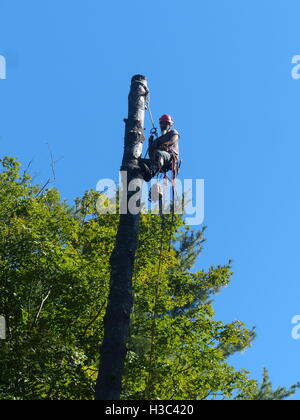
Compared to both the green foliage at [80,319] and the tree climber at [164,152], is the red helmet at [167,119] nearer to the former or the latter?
the tree climber at [164,152]

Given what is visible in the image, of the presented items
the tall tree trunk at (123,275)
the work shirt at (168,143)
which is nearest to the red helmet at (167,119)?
the work shirt at (168,143)

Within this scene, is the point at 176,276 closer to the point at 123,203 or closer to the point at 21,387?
the point at 21,387

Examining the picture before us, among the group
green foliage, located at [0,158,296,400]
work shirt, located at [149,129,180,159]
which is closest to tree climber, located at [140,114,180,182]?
work shirt, located at [149,129,180,159]

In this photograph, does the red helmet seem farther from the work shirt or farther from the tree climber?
the work shirt

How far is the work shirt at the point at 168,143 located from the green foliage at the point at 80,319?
4600mm

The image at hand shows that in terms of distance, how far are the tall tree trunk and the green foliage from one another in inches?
201

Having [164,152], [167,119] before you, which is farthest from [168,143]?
[167,119]

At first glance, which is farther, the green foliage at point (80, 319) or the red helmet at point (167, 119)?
the green foliage at point (80, 319)

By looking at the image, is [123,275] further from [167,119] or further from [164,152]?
[167,119]

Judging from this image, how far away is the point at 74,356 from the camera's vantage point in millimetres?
11055

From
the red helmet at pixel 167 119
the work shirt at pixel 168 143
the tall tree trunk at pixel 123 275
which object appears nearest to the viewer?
the tall tree trunk at pixel 123 275

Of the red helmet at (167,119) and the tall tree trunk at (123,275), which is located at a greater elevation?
the red helmet at (167,119)

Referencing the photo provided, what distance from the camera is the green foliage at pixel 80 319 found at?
36.8 ft
